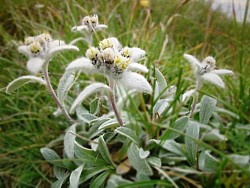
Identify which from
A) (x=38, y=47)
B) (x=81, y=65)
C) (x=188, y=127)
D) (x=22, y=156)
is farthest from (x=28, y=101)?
(x=188, y=127)

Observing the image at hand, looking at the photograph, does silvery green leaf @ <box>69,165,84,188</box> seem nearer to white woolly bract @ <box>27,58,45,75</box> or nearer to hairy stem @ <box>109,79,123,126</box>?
hairy stem @ <box>109,79,123,126</box>

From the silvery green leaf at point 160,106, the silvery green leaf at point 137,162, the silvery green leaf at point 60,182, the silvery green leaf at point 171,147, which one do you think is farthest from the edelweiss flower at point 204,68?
the silvery green leaf at point 60,182

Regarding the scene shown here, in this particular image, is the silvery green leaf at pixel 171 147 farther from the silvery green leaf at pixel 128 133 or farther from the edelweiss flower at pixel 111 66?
the edelweiss flower at pixel 111 66

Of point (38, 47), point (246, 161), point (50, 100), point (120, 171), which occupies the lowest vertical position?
point (120, 171)

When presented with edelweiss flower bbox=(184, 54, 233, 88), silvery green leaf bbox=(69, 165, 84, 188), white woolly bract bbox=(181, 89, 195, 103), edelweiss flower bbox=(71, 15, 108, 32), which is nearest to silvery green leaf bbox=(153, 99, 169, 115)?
white woolly bract bbox=(181, 89, 195, 103)

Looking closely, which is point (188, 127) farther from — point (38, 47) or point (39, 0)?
point (39, 0)

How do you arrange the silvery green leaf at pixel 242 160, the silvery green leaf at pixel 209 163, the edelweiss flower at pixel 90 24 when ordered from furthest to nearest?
the edelweiss flower at pixel 90 24 < the silvery green leaf at pixel 209 163 < the silvery green leaf at pixel 242 160
